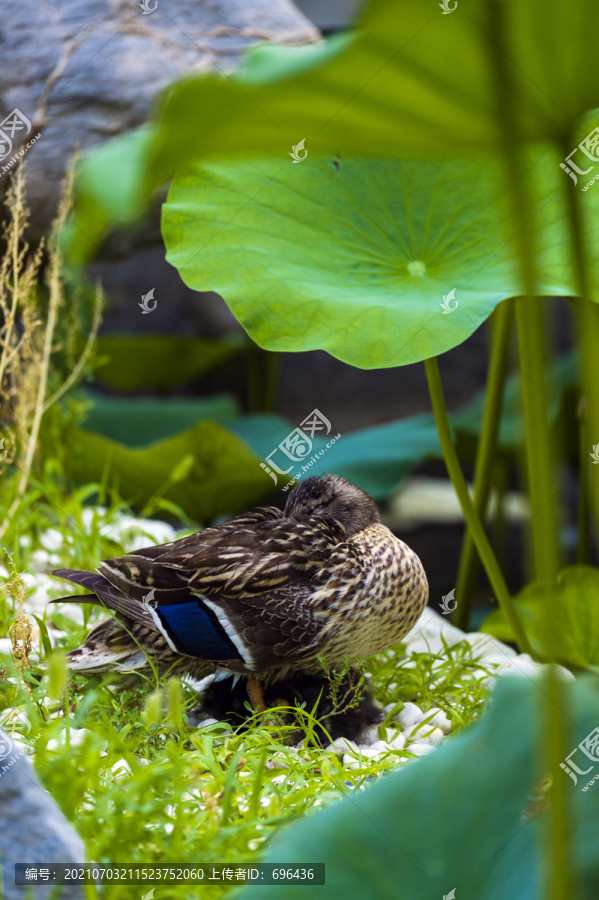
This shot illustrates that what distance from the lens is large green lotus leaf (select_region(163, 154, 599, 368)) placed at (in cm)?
139

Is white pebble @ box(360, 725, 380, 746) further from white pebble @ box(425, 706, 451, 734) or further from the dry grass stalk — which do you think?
the dry grass stalk

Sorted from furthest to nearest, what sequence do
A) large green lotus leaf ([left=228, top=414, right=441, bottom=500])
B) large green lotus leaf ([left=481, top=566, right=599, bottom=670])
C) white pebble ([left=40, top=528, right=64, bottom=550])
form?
large green lotus leaf ([left=228, top=414, right=441, bottom=500]), white pebble ([left=40, top=528, right=64, bottom=550]), large green lotus leaf ([left=481, top=566, right=599, bottom=670])

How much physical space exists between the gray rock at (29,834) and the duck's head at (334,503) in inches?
27.7

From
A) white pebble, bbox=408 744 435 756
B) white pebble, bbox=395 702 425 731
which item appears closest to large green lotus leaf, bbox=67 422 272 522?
white pebble, bbox=395 702 425 731

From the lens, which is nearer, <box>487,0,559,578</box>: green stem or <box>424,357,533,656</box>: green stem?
<box>487,0,559,578</box>: green stem

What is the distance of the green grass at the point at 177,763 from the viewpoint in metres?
1.00

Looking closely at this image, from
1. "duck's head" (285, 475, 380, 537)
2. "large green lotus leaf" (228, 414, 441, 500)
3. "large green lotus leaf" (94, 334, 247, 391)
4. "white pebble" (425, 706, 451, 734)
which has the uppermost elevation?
"large green lotus leaf" (94, 334, 247, 391)

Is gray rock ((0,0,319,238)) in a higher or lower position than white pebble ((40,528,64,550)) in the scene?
higher

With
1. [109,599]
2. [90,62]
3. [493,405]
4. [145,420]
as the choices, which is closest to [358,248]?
[493,405]

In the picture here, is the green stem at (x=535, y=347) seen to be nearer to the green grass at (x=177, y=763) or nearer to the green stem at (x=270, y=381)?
the green grass at (x=177, y=763)

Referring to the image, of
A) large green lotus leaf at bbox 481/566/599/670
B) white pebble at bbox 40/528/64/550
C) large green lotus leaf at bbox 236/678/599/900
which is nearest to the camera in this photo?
large green lotus leaf at bbox 236/678/599/900

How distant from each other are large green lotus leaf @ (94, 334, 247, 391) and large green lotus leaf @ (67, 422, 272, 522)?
1023mm

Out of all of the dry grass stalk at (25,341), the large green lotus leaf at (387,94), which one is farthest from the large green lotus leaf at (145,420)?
the large green lotus leaf at (387,94)

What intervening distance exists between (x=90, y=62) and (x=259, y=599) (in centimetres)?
210
